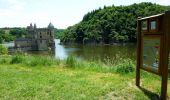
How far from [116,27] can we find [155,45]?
9271cm

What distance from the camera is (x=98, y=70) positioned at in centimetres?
884

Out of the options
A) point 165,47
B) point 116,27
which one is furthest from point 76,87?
point 116,27

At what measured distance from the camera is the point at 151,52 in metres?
5.41

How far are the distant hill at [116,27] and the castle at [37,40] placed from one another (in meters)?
20.7

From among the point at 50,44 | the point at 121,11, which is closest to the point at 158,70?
the point at 50,44

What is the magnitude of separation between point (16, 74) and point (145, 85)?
386 cm

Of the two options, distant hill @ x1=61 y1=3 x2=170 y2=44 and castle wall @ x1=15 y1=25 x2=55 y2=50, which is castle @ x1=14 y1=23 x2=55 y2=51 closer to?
castle wall @ x1=15 y1=25 x2=55 y2=50

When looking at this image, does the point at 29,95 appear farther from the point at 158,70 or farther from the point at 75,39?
the point at 75,39

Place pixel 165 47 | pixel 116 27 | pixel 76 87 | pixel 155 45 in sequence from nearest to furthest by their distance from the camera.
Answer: pixel 165 47
pixel 155 45
pixel 76 87
pixel 116 27

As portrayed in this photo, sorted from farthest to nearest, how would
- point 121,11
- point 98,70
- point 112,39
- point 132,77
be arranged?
point 121,11 < point 112,39 < point 98,70 < point 132,77

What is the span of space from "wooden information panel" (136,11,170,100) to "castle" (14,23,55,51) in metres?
70.7

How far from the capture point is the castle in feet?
258

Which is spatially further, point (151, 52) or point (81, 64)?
Answer: point (81, 64)

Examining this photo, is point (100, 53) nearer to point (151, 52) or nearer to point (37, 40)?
point (37, 40)
